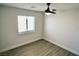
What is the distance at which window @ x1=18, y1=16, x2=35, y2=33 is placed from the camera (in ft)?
14.4

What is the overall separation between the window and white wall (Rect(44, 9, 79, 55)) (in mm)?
1081

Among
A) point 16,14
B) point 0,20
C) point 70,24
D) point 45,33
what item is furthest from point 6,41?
point 70,24

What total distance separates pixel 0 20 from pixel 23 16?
138 centimetres

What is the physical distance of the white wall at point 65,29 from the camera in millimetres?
3734

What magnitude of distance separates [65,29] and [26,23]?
91.5 inches

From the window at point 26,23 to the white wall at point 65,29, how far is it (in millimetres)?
1081

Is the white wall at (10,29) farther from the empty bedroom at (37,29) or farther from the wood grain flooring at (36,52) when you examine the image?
the wood grain flooring at (36,52)

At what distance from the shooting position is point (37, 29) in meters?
5.45

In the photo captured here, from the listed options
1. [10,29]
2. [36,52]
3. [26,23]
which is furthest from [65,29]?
[10,29]

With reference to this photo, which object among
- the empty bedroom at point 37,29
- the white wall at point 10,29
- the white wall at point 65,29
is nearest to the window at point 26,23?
the empty bedroom at point 37,29

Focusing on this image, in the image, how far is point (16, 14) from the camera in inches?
157

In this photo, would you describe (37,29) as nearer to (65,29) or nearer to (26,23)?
(26,23)

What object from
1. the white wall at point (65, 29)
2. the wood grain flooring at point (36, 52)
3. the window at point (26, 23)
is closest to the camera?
the wood grain flooring at point (36, 52)

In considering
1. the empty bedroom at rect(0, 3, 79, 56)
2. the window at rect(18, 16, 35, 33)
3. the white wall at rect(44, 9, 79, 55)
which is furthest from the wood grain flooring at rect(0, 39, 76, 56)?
the window at rect(18, 16, 35, 33)
